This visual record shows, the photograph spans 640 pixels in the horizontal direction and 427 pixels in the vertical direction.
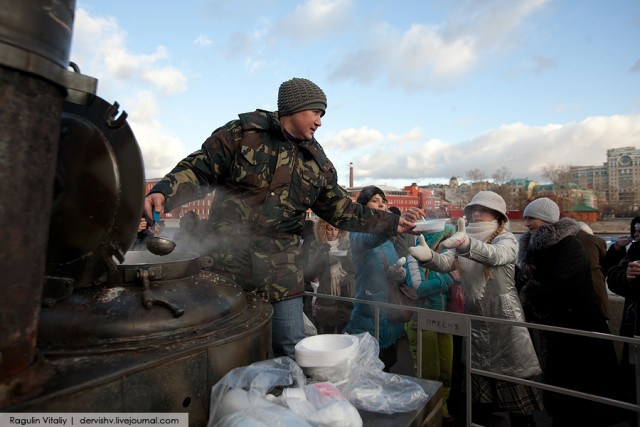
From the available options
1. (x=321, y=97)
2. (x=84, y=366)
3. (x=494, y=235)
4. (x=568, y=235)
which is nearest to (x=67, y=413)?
(x=84, y=366)

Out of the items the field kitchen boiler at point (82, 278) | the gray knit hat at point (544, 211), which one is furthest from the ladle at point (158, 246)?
the gray knit hat at point (544, 211)

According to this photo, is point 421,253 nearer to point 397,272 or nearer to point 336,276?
point 397,272

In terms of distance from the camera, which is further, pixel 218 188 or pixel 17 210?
pixel 218 188

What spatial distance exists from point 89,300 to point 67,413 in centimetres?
56

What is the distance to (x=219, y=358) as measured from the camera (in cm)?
164

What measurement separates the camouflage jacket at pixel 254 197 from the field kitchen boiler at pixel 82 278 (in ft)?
1.05

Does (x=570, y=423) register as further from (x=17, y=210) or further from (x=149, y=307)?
(x=17, y=210)

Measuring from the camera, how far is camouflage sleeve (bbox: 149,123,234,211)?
2297 mm

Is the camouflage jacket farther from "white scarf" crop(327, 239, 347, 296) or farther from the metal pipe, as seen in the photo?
"white scarf" crop(327, 239, 347, 296)

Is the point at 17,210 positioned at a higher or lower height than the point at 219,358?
higher

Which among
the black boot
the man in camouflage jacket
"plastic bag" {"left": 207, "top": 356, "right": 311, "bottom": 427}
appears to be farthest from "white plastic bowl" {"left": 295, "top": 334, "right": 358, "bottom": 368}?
the black boot

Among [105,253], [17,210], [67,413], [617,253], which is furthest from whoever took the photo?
[617,253]

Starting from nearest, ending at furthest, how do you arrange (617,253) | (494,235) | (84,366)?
1. (84,366)
2. (494,235)
3. (617,253)

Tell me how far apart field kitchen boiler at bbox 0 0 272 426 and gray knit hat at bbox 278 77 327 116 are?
3.52 feet
